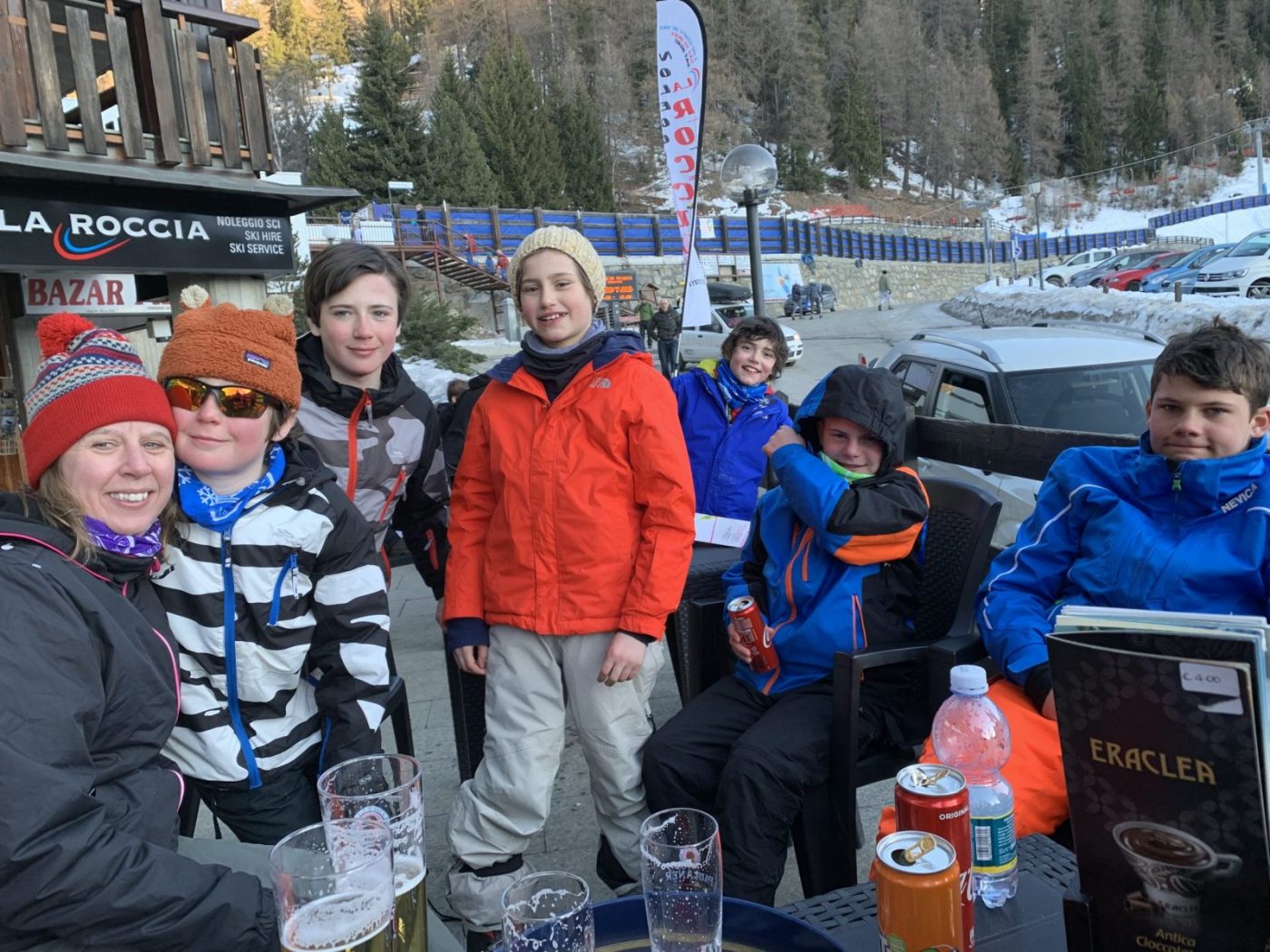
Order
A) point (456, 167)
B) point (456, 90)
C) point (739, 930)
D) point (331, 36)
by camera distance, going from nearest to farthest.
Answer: point (739, 930), point (456, 167), point (456, 90), point (331, 36)

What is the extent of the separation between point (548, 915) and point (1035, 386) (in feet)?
17.1

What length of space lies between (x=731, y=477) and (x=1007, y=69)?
103 m

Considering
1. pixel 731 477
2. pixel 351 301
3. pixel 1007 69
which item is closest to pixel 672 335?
pixel 731 477

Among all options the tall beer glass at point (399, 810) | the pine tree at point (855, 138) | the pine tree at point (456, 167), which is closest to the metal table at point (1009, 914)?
the tall beer glass at point (399, 810)

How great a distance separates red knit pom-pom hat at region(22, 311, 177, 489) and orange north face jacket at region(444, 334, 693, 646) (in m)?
0.94

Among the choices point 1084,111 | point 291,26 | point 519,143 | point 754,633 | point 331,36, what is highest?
point 291,26

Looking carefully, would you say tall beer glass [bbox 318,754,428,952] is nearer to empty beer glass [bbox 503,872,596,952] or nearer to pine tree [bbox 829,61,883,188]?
empty beer glass [bbox 503,872,596,952]

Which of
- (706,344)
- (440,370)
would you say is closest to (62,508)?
(440,370)

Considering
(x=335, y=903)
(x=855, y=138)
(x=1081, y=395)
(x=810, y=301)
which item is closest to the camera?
(x=335, y=903)

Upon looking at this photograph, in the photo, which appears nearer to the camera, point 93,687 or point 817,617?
point 93,687

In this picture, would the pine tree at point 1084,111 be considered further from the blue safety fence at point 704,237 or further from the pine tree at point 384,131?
the pine tree at point 384,131

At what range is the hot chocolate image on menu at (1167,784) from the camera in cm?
92

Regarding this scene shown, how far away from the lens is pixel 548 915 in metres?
1.08

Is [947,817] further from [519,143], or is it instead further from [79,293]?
[519,143]
